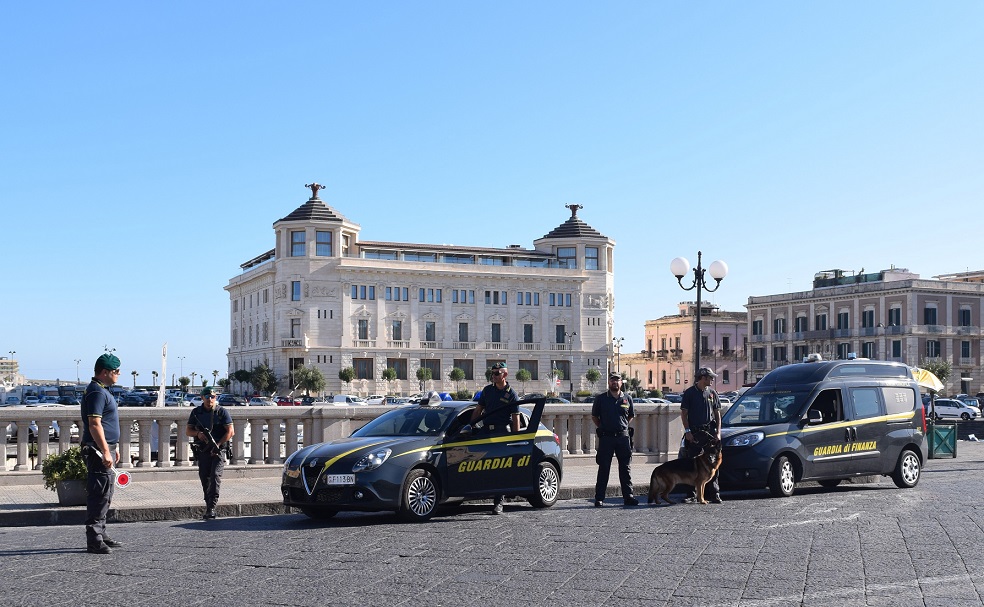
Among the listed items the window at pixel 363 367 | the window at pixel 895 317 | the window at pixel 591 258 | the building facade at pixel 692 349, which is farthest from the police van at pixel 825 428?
the building facade at pixel 692 349

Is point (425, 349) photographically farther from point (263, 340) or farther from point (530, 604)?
point (530, 604)

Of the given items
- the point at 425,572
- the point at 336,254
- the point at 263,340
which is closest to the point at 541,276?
the point at 336,254

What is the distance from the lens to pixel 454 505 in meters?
14.7

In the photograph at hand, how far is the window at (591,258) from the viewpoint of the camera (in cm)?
11781

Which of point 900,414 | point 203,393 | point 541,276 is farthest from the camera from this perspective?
point 541,276

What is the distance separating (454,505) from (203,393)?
12.1ft

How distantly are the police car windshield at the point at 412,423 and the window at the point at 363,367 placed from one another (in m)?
93.4

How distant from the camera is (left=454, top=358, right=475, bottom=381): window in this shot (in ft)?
367

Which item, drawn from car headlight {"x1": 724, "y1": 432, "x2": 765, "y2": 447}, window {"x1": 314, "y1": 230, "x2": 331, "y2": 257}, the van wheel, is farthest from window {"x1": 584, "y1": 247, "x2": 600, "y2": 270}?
car headlight {"x1": 724, "y1": 432, "x2": 765, "y2": 447}

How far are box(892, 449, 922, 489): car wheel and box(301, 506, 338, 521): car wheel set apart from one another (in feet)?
31.5

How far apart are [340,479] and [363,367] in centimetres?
9573

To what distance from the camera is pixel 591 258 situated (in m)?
118

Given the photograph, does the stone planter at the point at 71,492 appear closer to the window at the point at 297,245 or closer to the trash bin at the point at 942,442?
the trash bin at the point at 942,442

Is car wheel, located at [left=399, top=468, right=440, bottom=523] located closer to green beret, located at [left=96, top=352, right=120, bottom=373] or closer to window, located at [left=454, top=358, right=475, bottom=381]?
green beret, located at [left=96, top=352, right=120, bottom=373]
